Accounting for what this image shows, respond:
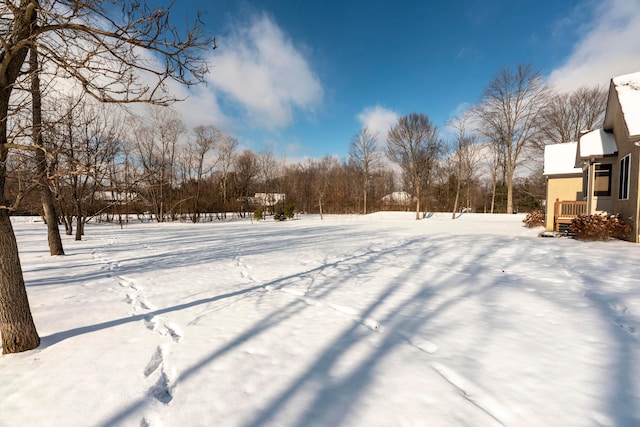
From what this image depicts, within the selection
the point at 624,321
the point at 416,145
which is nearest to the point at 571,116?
the point at 416,145

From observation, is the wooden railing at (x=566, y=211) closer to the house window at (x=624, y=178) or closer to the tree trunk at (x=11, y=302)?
the house window at (x=624, y=178)

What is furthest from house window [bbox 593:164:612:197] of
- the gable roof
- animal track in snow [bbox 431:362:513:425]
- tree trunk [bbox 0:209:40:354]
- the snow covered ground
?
tree trunk [bbox 0:209:40:354]

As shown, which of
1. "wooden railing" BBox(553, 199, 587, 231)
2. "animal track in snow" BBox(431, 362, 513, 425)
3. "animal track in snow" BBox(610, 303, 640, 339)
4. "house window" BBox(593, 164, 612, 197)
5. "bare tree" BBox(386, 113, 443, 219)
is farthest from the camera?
"bare tree" BBox(386, 113, 443, 219)

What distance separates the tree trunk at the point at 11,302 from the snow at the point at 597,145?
15.6 metres

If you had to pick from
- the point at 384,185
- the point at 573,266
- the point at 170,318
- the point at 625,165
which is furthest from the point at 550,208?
the point at 384,185

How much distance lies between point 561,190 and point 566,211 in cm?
256

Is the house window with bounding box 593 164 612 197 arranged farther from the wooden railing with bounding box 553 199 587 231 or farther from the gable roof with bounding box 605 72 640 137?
the gable roof with bounding box 605 72 640 137

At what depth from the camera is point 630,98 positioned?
8.19 m

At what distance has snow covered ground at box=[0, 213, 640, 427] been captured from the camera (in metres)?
1.86

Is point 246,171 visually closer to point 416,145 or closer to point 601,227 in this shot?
point 416,145

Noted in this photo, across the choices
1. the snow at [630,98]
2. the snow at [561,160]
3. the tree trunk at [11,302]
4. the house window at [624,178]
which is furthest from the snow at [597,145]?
the tree trunk at [11,302]

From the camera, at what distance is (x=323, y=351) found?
2.64 m

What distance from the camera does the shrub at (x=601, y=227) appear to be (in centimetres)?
843

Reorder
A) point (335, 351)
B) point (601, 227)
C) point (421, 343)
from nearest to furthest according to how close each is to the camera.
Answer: point (335, 351) → point (421, 343) → point (601, 227)
